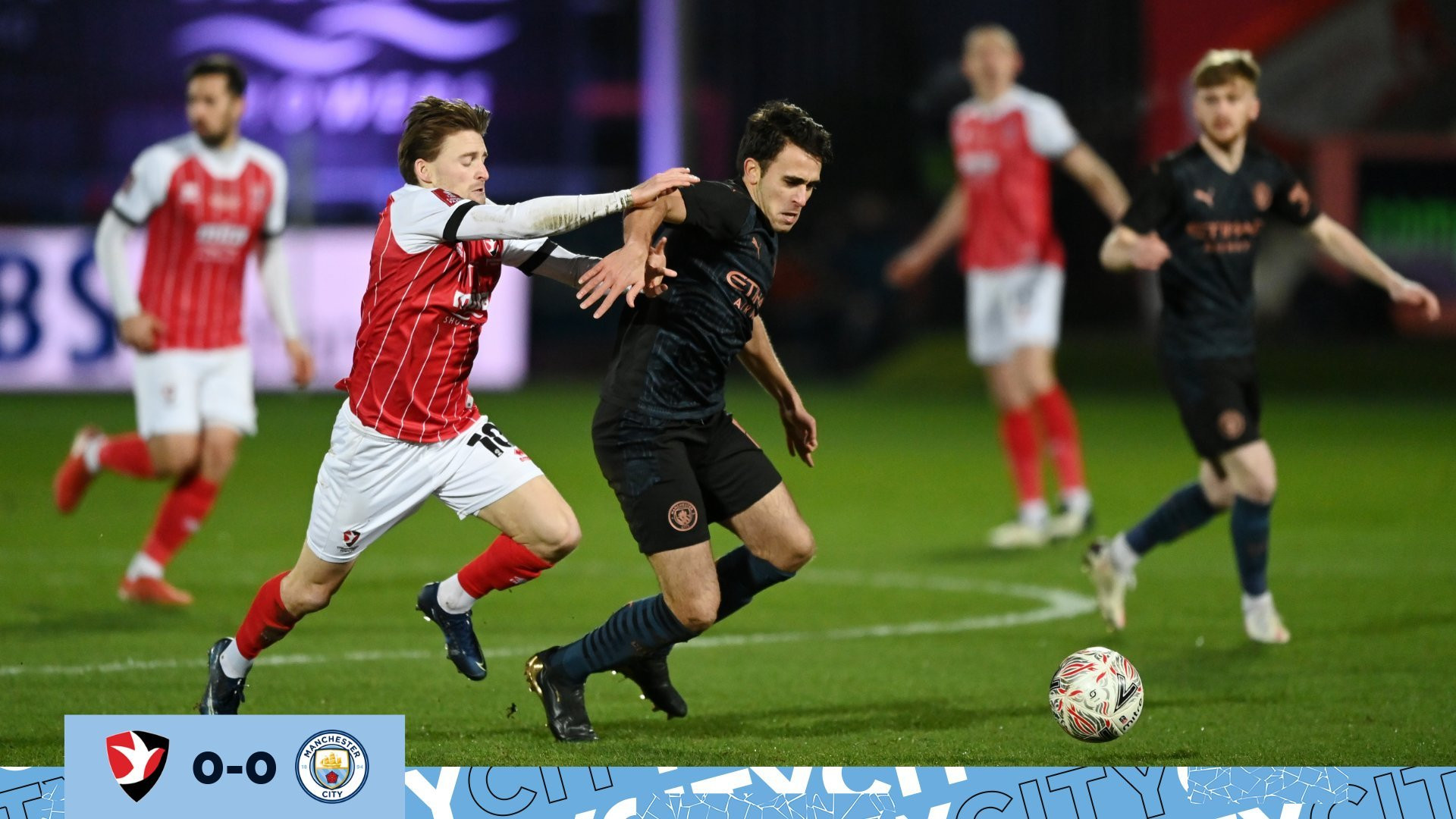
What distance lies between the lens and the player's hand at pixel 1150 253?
246 inches

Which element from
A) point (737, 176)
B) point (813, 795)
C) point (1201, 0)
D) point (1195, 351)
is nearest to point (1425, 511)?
point (1195, 351)

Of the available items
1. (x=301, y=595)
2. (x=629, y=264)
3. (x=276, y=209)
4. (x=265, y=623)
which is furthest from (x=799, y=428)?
(x=276, y=209)

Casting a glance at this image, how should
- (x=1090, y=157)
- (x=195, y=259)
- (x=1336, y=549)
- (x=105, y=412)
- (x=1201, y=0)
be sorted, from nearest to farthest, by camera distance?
(x=195, y=259) → (x=1336, y=549) → (x=1090, y=157) → (x=105, y=412) → (x=1201, y=0)

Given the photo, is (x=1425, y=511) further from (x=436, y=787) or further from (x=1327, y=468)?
(x=436, y=787)

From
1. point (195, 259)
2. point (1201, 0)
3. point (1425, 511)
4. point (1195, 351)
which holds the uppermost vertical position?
point (1201, 0)

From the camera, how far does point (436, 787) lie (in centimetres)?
392

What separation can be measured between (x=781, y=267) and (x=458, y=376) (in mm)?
16716

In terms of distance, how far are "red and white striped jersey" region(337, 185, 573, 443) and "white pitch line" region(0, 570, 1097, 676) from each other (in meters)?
1.54

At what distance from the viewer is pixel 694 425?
5.12 metres

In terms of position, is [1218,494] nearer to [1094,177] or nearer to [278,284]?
[1094,177]

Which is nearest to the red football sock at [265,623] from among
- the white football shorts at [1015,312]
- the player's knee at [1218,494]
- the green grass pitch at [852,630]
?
the green grass pitch at [852,630]

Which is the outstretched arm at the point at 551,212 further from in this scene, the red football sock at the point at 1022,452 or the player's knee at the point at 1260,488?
the red football sock at the point at 1022,452

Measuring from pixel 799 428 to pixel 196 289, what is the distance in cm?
304

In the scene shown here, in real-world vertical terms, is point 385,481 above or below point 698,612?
above
